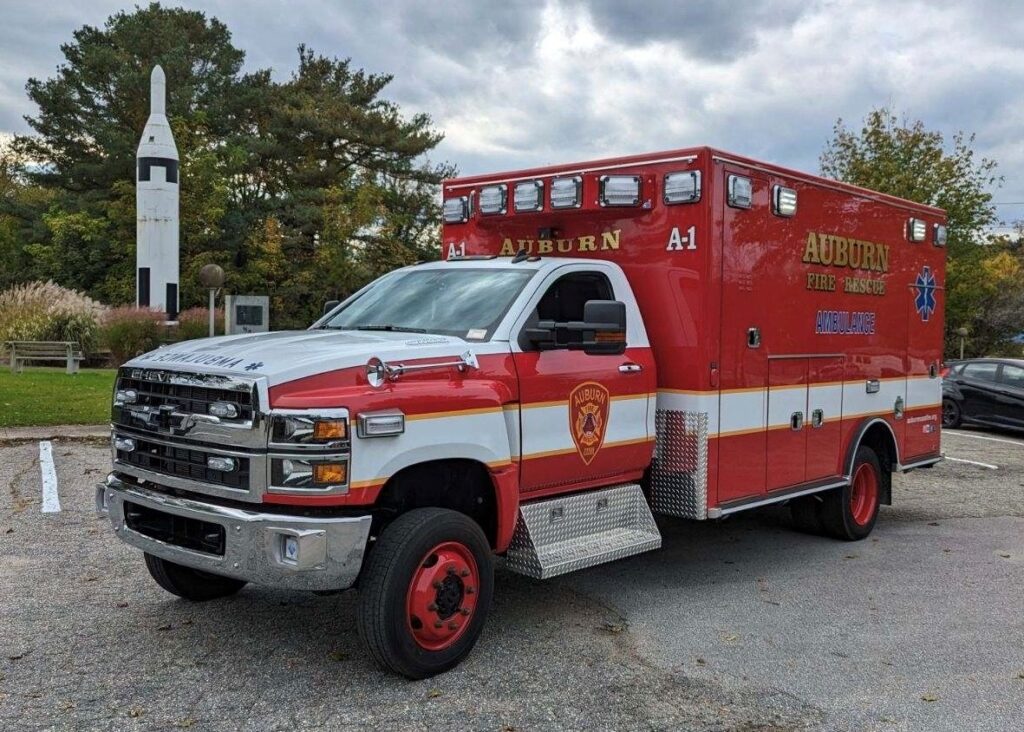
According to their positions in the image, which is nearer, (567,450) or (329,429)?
(329,429)

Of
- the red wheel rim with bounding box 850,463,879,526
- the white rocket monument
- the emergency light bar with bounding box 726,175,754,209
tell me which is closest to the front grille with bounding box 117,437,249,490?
the emergency light bar with bounding box 726,175,754,209


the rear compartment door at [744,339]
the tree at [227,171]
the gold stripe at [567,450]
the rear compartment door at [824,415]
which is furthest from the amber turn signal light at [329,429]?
the tree at [227,171]

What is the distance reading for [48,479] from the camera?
957 centimetres

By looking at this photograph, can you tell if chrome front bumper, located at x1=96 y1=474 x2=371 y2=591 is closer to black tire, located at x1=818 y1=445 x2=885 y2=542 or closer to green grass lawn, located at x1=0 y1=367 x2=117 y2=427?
black tire, located at x1=818 y1=445 x2=885 y2=542

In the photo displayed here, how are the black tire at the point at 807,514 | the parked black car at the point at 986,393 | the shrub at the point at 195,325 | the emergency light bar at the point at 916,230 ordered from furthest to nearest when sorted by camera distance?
the shrub at the point at 195,325 → the parked black car at the point at 986,393 → the emergency light bar at the point at 916,230 → the black tire at the point at 807,514

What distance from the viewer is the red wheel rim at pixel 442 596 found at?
4.64m

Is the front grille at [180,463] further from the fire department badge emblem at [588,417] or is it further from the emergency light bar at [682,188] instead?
the emergency light bar at [682,188]

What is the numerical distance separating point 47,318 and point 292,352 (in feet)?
73.1

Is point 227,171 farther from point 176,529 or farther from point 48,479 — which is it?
point 176,529

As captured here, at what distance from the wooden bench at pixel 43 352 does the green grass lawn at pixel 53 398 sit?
0.80 feet

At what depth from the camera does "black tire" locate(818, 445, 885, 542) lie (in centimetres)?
802

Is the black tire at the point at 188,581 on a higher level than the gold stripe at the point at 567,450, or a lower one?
lower

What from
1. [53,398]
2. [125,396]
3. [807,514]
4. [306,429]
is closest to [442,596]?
[306,429]

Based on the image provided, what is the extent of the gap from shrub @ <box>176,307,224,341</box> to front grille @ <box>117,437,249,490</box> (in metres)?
22.1
